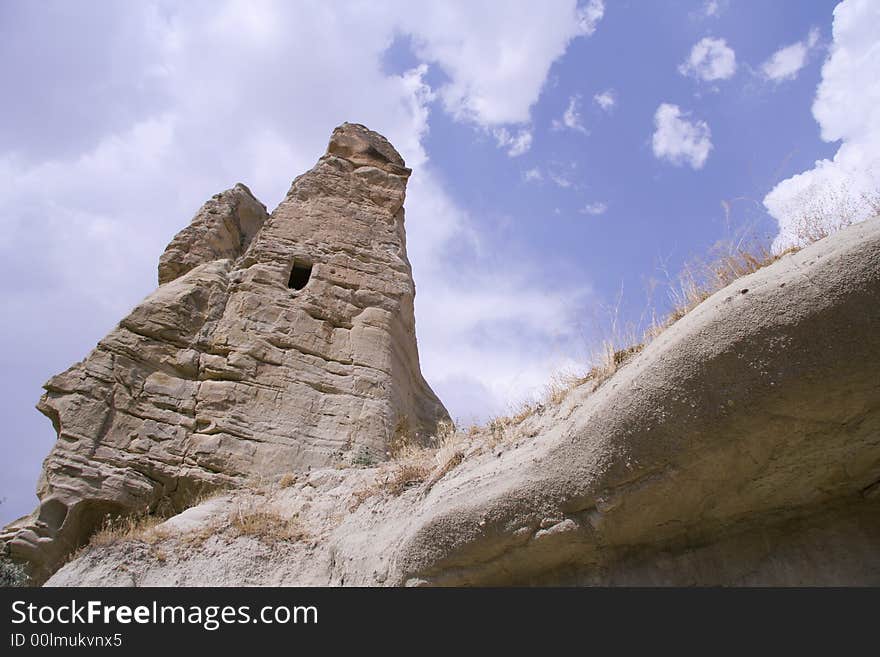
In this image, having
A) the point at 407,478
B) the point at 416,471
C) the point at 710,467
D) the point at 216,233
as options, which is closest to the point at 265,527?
the point at 407,478

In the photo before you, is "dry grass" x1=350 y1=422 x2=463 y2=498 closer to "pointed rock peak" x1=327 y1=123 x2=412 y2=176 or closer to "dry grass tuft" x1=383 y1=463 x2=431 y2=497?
"dry grass tuft" x1=383 y1=463 x2=431 y2=497

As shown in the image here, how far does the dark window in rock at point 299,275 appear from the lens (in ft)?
37.6

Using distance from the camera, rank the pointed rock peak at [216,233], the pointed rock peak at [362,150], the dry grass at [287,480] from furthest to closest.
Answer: the pointed rock peak at [362,150], the pointed rock peak at [216,233], the dry grass at [287,480]

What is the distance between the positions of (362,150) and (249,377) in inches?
254

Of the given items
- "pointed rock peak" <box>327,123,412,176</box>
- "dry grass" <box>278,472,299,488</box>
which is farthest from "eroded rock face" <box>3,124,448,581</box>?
"pointed rock peak" <box>327,123,412,176</box>

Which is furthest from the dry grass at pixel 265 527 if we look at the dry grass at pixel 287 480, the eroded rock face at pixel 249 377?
the eroded rock face at pixel 249 377

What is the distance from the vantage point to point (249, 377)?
955cm

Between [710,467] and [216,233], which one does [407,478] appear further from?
[216,233]

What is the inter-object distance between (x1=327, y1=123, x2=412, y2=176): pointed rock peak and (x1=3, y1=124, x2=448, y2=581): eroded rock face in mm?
1025

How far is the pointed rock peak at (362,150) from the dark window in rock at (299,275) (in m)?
3.27

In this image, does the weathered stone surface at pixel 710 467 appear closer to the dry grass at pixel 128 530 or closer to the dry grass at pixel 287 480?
Answer: the dry grass at pixel 287 480
